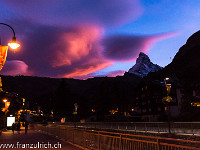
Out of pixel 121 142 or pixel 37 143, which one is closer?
pixel 121 142

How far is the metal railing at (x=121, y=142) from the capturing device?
6339mm

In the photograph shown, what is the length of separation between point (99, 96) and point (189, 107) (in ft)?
154

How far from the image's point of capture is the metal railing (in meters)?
6.34

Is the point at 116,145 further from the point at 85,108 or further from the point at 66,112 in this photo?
the point at 85,108

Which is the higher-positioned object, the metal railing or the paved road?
the metal railing

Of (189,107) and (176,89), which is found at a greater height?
(176,89)

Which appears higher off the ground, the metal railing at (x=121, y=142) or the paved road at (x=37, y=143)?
the metal railing at (x=121, y=142)

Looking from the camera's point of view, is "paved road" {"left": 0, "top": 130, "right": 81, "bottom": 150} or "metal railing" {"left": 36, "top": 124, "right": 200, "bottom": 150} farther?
"paved road" {"left": 0, "top": 130, "right": 81, "bottom": 150}

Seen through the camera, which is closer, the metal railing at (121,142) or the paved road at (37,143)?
the metal railing at (121,142)

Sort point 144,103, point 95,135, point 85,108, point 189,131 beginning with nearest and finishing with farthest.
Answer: point 95,135 → point 189,131 → point 144,103 → point 85,108

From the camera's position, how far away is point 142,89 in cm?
8356

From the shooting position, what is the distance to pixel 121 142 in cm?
922

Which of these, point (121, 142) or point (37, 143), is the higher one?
point (121, 142)

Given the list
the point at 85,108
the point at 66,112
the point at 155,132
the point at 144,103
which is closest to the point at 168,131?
the point at 155,132
